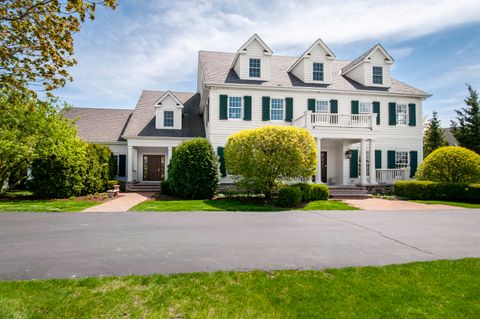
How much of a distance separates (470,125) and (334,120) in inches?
679

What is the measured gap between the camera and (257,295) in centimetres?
364

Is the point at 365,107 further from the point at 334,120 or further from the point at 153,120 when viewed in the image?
the point at 153,120

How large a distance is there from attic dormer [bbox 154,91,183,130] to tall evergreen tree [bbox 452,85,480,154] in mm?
25804

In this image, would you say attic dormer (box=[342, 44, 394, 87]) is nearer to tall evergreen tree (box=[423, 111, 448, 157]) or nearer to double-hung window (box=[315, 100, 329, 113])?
double-hung window (box=[315, 100, 329, 113])

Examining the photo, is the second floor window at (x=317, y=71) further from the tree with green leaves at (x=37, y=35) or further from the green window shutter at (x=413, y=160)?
the tree with green leaves at (x=37, y=35)

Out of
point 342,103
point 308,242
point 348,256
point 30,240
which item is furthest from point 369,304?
point 342,103

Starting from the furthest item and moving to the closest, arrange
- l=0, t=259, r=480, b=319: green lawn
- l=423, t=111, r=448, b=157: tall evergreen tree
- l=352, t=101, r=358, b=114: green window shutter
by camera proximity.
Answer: l=423, t=111, r=448, b=157: tall evergreen tree, l=352, t=101, r=358, b=114: green window shutter, l=0, t=259, r=480, b=319: green lawn

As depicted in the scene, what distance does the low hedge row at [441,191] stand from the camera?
1466cm

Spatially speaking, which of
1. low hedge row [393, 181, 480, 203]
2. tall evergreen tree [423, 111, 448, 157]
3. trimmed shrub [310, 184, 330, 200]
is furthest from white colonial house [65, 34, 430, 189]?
tall evergreen tree [423, 111, 448, 157]

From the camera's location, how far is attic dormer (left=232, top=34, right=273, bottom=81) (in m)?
19.4

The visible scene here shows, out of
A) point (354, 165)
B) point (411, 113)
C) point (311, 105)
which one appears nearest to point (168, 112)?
point (311, 105)

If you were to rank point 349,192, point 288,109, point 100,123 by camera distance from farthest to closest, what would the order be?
point 100,123 → point 288,109 → point 349,192

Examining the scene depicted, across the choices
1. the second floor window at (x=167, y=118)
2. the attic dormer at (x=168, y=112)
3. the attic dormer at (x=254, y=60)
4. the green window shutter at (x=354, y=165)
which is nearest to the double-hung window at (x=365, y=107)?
the green window shutter at (x=354, y=165)

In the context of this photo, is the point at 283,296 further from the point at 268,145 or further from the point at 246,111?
the point at 246,111
